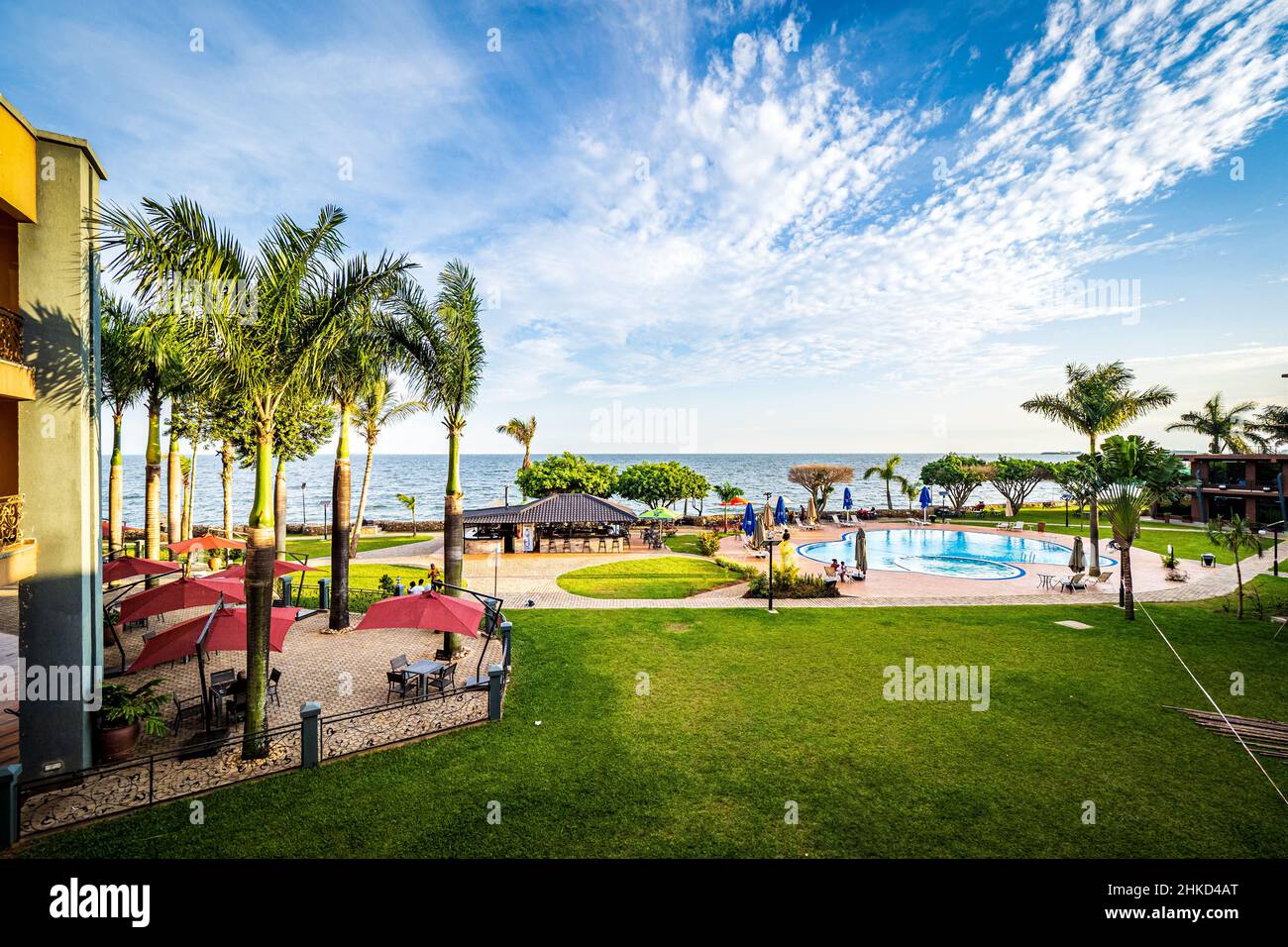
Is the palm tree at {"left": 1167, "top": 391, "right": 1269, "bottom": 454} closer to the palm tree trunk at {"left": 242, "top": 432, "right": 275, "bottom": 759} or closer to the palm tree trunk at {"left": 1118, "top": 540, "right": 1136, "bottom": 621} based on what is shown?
the palm tree trunk at {"left": 1118, "top": 540, "right": 1136, "bottom": 621}

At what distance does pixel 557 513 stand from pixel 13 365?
94.5 ft

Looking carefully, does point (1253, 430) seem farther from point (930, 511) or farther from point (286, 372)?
point (286, 372)

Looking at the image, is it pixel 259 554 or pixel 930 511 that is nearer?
pixel 259 554

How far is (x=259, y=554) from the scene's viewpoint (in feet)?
31.2

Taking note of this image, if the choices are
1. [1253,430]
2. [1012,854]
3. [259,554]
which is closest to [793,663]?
[1012,854]

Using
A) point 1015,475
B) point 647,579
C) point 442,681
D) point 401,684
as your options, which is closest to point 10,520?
point 401,684

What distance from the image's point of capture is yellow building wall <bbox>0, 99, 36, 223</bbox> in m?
7.93

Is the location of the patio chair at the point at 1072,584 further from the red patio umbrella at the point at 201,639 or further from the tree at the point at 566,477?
the tree at the point at 566,477

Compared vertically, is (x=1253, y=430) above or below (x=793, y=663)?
above

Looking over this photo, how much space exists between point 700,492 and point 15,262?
40805 mm

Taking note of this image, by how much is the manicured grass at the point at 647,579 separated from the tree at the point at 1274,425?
52321 mm

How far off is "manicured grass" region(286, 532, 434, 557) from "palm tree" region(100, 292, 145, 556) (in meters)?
15.3
